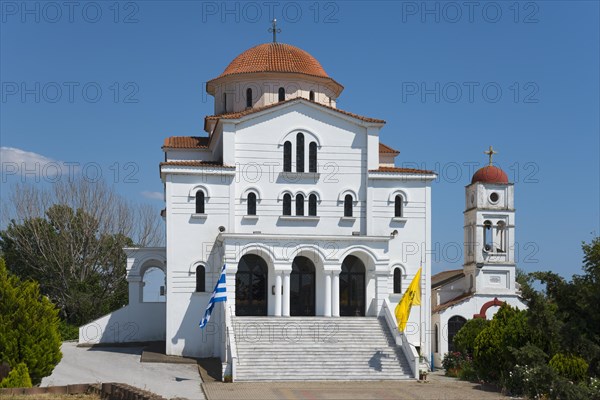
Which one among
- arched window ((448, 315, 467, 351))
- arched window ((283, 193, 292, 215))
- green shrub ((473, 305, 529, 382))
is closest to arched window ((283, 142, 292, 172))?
arched window ((283, 193, 292, 215))

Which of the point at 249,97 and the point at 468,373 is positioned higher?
the point at 249,97

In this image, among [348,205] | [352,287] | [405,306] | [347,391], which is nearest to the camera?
[347,391]

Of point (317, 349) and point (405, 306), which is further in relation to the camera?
point (405, 306)

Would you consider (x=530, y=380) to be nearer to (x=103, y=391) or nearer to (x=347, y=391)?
(x=347, y=391)

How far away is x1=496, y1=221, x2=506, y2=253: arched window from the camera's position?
45.2m

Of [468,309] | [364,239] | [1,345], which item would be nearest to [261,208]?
[364,239]

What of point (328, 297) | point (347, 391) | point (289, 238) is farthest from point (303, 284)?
point (347, 391)

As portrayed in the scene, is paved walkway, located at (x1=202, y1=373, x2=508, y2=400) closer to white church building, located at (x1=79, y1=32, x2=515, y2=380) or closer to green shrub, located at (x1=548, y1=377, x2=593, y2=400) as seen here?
green shrub, located at (x1=548, y1=377, x2=593, y2=400)

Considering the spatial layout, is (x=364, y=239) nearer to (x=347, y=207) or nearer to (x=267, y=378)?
(x=347, y=207)

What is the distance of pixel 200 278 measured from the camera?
37938mm

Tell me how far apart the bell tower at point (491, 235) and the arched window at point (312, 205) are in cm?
985

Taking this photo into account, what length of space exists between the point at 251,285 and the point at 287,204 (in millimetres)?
3883

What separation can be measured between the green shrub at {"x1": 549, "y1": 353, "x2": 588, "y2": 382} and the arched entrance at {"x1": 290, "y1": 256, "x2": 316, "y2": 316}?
45.2ft

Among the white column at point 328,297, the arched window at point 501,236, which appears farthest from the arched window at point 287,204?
the arched window at point 501,236
